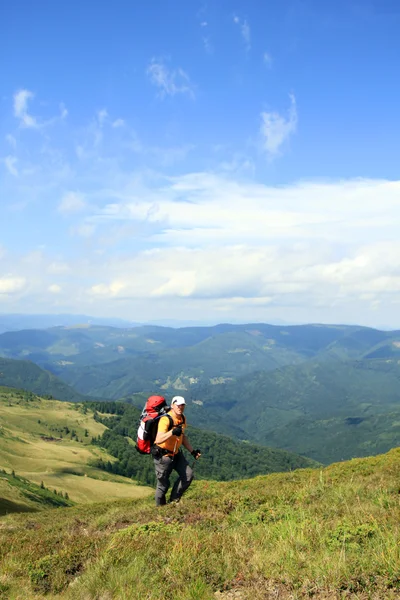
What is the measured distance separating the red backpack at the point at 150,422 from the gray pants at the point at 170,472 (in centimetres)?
62

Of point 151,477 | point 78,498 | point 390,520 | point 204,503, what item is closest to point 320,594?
point 390,520

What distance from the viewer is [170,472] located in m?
12.8

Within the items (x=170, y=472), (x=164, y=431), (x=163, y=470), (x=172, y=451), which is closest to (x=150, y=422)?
(x=164, y=431)

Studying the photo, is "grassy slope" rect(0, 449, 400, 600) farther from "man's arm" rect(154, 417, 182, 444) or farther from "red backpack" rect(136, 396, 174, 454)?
"red backpack" rect(136, 396, 174, 454)

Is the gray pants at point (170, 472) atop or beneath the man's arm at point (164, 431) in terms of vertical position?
beneath

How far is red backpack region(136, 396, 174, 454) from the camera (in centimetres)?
1256

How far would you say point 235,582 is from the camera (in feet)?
20.8

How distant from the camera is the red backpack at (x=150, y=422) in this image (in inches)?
495

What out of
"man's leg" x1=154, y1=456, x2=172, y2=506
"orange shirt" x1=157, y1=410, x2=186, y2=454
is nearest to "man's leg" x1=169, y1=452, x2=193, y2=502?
"man's leg" x1=154, y1=456, x2=172, y2=506

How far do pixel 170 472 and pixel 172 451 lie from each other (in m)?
0.76

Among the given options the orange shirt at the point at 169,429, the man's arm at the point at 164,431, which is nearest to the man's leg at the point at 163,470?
the orange shirt at the point at 169,429

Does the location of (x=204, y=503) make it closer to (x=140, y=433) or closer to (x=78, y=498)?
(x=140, y=433)

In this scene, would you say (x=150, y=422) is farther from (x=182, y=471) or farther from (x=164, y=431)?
(x=182, y=471)

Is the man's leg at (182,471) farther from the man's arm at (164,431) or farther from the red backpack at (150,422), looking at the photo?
the man's arm at (164,431)
